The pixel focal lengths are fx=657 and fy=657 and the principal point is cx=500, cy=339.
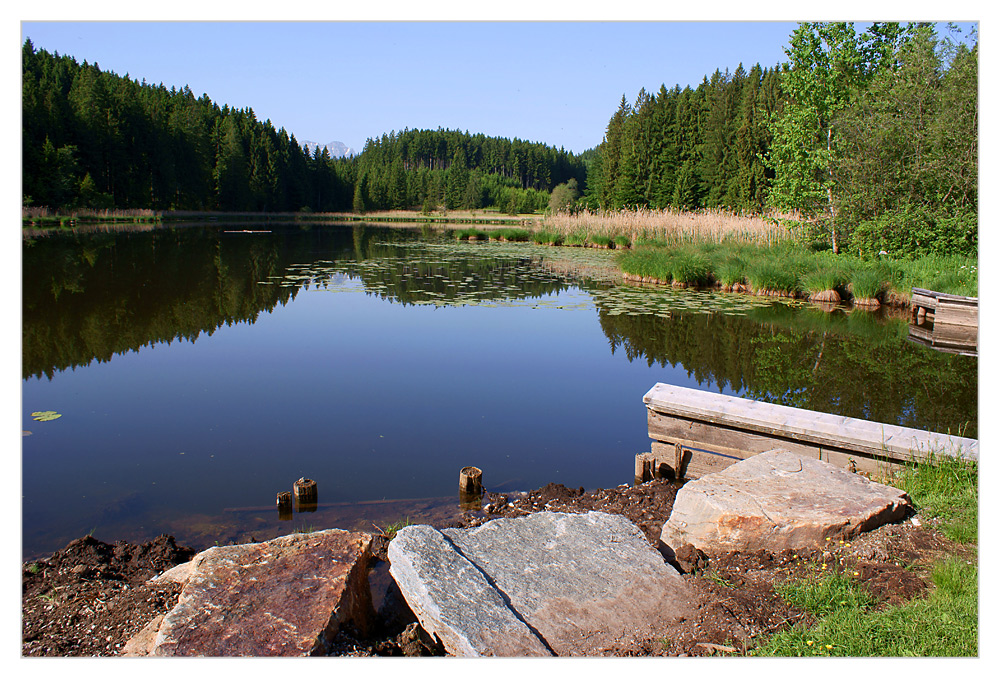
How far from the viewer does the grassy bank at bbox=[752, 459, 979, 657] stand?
2455 mm

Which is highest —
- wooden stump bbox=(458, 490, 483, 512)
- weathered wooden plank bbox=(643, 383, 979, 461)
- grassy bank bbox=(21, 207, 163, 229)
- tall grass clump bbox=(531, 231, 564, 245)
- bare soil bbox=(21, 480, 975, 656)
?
grassy bank bbox=(21, 207, 163, 229)

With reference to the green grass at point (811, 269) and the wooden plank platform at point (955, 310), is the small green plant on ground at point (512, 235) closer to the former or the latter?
the green grass at point (811, 269)

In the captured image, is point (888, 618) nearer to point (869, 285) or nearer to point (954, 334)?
point (954, 334)

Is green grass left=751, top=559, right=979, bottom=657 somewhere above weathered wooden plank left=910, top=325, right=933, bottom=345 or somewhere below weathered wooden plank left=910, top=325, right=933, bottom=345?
above

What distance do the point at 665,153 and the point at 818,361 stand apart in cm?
4331

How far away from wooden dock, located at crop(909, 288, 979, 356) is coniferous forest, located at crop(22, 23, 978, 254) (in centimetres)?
336

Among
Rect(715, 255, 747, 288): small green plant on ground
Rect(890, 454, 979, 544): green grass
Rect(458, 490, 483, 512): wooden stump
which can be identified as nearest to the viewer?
Rect(890, 454, 979, 544): green grass

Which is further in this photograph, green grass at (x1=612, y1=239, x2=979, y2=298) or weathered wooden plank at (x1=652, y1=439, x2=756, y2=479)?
green grass at (x1=612, y1=239, x2=979, y2=298)

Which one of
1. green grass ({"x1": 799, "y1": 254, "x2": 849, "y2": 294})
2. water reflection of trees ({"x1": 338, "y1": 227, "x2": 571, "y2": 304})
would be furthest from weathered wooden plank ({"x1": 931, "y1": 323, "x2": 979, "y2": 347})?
water reflection of trees ({"x1": 338, "y1": 227, "x2": 571, "y2": 304})

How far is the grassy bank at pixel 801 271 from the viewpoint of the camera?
12.9 metres

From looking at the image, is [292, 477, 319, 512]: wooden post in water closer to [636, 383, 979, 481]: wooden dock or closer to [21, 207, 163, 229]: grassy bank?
[636, 383, 979, 481]: wooden dock

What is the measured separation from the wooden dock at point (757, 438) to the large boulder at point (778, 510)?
1.54ft

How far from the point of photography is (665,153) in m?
48.9

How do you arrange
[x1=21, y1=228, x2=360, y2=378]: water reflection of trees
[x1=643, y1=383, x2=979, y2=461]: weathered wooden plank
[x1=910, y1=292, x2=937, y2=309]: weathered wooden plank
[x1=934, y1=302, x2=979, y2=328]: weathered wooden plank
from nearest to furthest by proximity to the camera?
1. [x1=643, y1=383, x2=979, y2=461]: weathered wooden plank
2. [x1=21, y1=228, x2=360, y2=378]: water reflection of trees
3. [x1=934, y1=302, x2=979, y2=328]: weathered wooden plank
4. [x1=910, y1=292, x2=937, y2=309]: weathered wooden plank
